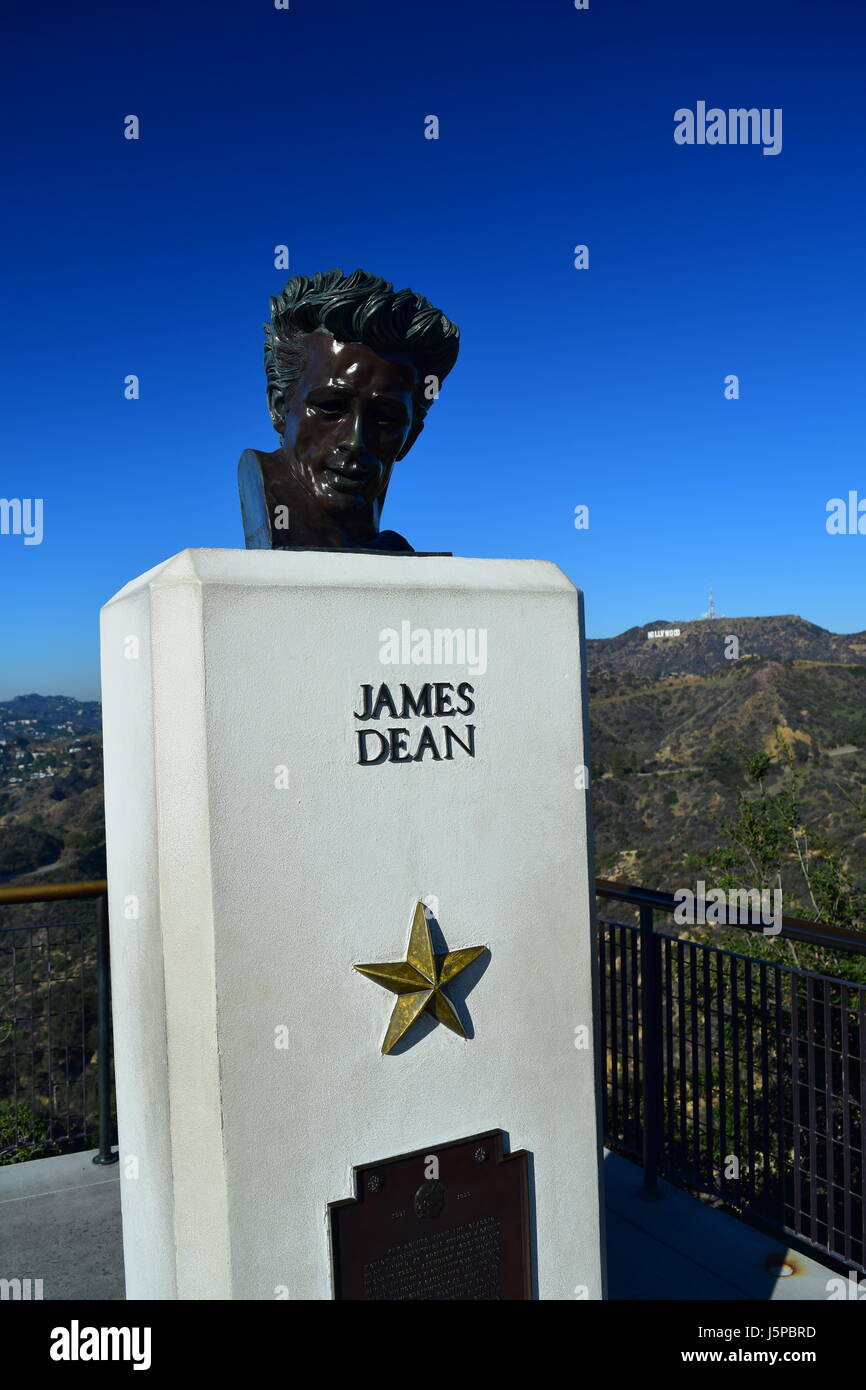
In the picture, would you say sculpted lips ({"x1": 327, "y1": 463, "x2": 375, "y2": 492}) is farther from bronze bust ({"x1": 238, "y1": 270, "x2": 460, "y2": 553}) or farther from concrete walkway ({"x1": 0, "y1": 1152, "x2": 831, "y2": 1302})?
concrete walkway ({"x1": 0, "y1": 1152, "x2": 831, "y2": 1302})

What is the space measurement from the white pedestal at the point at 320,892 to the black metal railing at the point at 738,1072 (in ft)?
3.30

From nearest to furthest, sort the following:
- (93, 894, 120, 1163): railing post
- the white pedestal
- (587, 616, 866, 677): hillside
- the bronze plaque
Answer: the white pedestal < the bronze plaque < (93, 894, 120, 1163): railing post < (587, 616, 866, 677): hillside

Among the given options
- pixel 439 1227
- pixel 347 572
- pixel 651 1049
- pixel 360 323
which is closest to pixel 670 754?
pixel 651 1049

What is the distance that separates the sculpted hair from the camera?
2689 mm

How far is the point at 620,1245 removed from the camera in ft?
11.0

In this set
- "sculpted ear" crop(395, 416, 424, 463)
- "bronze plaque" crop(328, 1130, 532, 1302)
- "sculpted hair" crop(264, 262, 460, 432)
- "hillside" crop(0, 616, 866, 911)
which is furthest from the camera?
"hillside" crop(0, 616, 866, 911)

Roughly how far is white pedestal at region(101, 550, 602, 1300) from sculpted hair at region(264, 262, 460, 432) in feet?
2.40

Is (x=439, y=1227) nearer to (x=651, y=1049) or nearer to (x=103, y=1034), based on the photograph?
(x=651, y=1049)

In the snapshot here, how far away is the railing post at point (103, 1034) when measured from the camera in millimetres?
3895

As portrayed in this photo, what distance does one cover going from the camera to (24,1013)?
4203 millimetres

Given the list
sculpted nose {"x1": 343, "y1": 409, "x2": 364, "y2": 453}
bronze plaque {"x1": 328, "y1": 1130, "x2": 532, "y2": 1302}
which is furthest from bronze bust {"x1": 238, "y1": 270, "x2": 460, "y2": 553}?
bronze plaque {"x1": 328, "y1": 1130, "x2": 532, "y2": 1302}

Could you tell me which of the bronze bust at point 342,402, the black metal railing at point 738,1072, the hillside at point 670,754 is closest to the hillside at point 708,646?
the hillside at point 670,754
